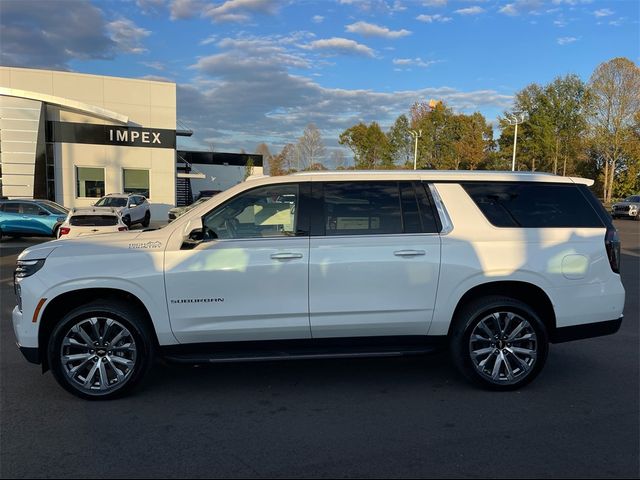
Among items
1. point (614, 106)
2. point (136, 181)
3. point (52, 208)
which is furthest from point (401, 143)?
point (52, 208)

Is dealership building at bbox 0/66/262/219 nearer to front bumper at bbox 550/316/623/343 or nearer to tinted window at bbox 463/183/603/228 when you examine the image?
tinted window at bbox 463/183/603/228

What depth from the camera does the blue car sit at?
1689 centimetres

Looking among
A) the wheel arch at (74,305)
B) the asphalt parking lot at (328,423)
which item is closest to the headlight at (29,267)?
the wheel arch at (74,305)

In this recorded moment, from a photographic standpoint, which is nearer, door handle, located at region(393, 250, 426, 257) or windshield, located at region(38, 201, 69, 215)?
door handle, located at region(393, 250, 426, 257)

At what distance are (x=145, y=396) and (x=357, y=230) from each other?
2306 millimetres

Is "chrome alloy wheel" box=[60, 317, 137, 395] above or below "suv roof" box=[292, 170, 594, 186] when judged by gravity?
below

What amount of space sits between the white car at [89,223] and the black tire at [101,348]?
8415 mm

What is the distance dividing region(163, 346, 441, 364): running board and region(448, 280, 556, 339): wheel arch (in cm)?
63

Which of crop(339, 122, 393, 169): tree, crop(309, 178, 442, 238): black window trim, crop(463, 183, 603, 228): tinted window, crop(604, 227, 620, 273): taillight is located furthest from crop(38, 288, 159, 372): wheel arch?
crop(339, 122, 393, 169): tree

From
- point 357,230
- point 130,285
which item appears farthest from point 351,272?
point 130,285

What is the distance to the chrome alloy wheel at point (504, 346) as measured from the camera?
4484 millimetres

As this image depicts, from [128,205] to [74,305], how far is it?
19176 mm

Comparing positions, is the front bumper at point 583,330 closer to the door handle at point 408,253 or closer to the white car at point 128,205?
the door handle at point 408,253

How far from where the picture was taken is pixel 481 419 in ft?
12.9
